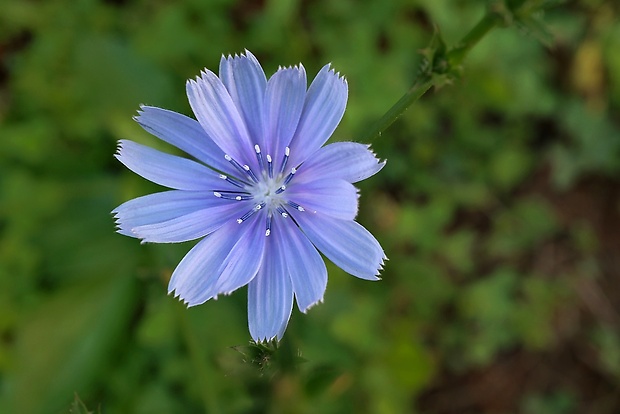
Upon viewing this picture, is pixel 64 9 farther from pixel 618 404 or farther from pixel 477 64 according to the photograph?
pixel 618 404

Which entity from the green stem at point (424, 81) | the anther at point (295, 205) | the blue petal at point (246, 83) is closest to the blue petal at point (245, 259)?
the anther at point (295, 205)

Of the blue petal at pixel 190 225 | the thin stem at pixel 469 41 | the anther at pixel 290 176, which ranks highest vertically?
the thin stem at pixel 469 41

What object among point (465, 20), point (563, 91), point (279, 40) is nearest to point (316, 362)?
point (279, 40)

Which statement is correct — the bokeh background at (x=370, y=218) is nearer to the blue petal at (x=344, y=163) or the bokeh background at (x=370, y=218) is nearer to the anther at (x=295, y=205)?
the anther at (x=295, y=205)

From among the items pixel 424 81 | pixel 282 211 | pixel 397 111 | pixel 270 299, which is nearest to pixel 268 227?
pixel 282 211

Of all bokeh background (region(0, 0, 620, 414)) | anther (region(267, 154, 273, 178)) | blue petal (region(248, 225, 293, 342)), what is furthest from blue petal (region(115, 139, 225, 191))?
bokeh background (region(0, 0, 620, 414))

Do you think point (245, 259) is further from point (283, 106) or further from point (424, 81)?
point (424, 81)

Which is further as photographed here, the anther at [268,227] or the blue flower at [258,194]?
the anther at [268,227]

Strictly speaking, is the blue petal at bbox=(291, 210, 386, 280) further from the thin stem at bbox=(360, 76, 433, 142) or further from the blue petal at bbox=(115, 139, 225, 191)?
the blue petal at bbox=(115, 139, 225, 191)
